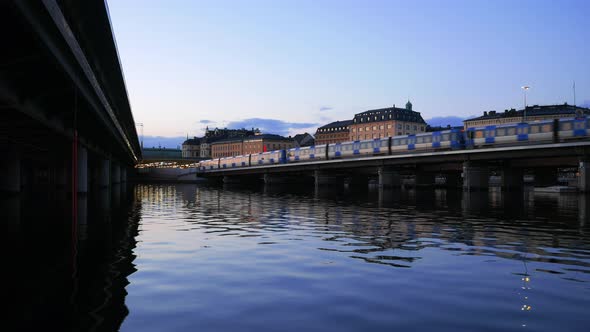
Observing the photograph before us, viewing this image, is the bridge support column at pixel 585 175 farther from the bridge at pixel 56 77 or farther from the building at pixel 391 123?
the building at pixel 391 123

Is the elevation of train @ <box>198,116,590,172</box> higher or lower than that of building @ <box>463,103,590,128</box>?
lower

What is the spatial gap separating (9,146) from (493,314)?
44.0m

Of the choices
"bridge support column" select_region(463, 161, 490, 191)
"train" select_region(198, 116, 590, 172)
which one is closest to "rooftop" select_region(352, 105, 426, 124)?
"train" select_region(198, 116, 590, 172)

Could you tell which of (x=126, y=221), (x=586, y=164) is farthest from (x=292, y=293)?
(x=586, y=164)

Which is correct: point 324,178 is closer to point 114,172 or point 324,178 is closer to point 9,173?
point 114,172

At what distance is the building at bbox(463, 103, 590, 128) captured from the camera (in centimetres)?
16012

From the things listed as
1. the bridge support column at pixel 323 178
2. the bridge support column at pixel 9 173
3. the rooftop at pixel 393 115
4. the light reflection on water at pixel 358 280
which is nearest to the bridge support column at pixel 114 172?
the bridge support column at pixel 323 178

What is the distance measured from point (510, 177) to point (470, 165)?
839 centimetres

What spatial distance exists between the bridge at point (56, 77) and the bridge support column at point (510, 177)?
4590cm

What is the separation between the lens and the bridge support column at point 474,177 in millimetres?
58906

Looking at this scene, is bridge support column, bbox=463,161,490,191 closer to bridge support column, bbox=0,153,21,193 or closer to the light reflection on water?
the light reflection on water

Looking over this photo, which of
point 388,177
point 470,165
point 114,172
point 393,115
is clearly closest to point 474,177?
point 470,165

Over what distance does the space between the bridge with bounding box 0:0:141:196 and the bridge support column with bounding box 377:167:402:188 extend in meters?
34.5

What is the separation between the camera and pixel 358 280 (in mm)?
10000
